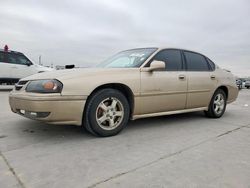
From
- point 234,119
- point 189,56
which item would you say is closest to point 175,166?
point 189,56

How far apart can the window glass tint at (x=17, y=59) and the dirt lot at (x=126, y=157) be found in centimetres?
777

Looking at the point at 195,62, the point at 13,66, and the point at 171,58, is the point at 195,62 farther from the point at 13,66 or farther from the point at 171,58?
the point at 13,66

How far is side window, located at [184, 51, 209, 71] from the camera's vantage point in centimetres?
480

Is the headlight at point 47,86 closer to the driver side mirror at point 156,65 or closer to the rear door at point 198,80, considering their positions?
the driver side mirror at point 156,65

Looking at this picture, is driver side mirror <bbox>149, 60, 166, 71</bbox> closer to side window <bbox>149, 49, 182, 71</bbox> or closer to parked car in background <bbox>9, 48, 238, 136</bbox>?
parked car in background <bbox>9, 48, 238, 136</bbox>

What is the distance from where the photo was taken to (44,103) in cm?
304

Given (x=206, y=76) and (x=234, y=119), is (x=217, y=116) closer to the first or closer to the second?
(x=234, y=119)

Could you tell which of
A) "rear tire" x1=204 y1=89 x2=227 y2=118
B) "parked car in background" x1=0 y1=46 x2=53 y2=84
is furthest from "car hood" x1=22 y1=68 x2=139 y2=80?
"parked car in background" x1=0 y1=46 x2=53 y2=84

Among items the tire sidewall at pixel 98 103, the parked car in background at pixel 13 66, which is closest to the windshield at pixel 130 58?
the tire sidewall at pixel 98 103

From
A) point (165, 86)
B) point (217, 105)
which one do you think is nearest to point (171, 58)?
point (165, 86)

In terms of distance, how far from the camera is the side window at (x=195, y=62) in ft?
15.8

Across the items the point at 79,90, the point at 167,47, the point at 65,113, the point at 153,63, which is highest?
the point at 167,47

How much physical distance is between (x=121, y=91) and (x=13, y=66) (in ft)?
29.1

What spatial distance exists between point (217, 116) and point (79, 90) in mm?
3350
